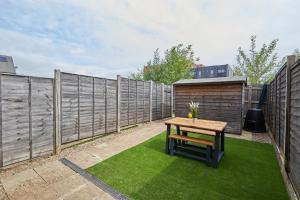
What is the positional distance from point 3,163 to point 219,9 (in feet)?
24.8

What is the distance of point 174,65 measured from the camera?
1574 centimetres

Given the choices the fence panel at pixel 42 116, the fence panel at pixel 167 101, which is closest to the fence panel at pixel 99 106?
the fence panel at pixel 42 116

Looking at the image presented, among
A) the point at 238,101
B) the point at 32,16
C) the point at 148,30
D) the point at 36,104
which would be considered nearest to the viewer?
the point at 36,104

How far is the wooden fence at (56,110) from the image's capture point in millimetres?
3018

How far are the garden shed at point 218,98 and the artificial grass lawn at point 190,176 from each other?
2.10 metres

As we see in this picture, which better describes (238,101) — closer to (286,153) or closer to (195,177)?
(286,153)

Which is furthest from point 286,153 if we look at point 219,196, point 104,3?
point 104,3

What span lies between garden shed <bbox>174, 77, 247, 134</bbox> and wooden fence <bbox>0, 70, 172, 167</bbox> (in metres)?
2.51

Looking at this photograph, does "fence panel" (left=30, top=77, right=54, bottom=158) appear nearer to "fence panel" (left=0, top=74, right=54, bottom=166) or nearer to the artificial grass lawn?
"fence panel" (left=0, top=74, right=54, bottom=166)

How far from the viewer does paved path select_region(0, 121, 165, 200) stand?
220cm

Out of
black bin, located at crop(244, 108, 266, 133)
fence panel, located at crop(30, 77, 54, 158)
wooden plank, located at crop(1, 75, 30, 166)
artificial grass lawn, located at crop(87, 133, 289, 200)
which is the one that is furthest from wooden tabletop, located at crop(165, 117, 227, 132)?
black bin, located at crop(244, 108, 266, 133)

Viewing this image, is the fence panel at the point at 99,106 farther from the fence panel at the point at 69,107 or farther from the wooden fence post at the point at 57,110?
the wooden fence post at the point at 57,110

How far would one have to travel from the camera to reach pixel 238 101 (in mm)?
5848

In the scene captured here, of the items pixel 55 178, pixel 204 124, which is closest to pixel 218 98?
pixel 204 124
